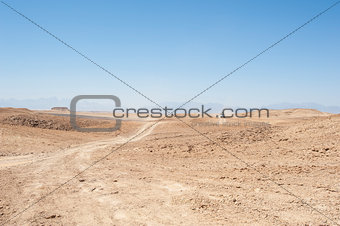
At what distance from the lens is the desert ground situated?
20.4ft

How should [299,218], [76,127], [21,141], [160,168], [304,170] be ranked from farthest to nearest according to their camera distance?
1. [76,127]
2. [21,141]
3. [160,168]
4. [304,170]
5. [299,218]

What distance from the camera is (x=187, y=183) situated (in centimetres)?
857

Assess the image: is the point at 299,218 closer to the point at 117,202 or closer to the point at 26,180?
the point at 117,202

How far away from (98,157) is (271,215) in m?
9.82

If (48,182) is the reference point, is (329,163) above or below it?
above

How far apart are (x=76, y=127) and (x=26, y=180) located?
2081 cm

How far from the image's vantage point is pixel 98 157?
43.9ft

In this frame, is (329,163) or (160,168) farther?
Answer: (160,168)

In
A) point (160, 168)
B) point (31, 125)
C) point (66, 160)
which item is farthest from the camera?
point (31, 125)

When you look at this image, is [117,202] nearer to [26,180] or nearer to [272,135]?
[26,180]

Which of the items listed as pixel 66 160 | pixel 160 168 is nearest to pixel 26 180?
pixel 66 160

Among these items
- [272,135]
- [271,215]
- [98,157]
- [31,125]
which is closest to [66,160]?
[98,157]

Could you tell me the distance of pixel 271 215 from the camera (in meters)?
5.98

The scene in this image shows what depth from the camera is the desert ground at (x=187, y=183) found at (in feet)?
20.4
